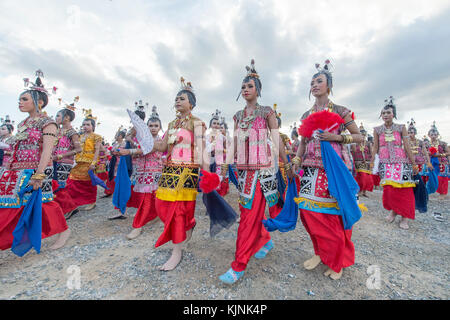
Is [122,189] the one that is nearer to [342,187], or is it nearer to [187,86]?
[187,86]

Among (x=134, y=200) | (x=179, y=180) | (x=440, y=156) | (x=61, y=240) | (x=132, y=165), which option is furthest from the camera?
(x=440, y=156)

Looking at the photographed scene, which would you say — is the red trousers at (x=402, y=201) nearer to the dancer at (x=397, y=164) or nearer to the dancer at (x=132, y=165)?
the dancer at (x=397, y=164)

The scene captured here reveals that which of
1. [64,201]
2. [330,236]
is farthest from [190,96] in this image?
[64,201]

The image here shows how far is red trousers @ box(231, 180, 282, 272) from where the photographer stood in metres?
2.35

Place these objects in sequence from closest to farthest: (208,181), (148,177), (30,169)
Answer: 1. (208,181)
2. (30,169)
3. (148,177)

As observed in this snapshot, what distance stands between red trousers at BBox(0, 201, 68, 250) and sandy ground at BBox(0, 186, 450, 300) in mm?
324

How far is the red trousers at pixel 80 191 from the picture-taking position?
552 cm

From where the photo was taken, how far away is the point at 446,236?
421cm

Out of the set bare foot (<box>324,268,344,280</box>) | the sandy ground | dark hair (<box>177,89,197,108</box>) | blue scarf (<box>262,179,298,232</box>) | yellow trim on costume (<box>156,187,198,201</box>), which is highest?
dark hair (<box>177,89,197,108</box>)

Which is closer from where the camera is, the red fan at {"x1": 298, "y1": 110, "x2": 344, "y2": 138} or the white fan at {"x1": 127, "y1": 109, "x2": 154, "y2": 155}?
the red fan at {"x1": 298, "y1": 110, "x2": 344, "y2": 138}

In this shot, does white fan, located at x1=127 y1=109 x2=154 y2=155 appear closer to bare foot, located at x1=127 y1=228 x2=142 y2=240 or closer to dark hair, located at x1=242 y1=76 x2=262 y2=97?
Answer: dark hair, located at x1=242 y1=76 x2=262 y2=97

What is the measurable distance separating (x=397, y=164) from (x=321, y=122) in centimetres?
368

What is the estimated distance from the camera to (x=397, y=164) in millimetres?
4668

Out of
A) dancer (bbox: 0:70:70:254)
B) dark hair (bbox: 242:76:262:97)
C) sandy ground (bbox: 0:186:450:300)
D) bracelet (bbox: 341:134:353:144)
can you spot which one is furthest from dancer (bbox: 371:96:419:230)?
dancer (bbox: 0:70:70:254)
